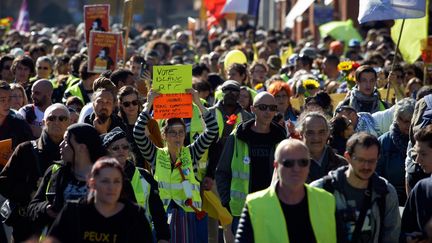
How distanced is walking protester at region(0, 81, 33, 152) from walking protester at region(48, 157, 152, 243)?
3.90 metres

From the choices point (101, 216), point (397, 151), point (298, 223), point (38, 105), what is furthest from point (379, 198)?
point (38, 105)

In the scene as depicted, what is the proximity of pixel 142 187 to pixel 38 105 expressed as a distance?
3.80 meters

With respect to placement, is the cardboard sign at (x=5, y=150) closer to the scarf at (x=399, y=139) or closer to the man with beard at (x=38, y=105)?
the man with beard at (x=38, y=105)

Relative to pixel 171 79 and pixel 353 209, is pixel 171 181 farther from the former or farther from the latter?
pixel 353 209

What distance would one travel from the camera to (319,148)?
852 centimetres

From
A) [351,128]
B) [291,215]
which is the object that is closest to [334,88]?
[351,128]

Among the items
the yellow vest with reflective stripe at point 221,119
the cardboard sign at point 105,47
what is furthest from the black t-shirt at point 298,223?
the cardboard sign at point 105,47

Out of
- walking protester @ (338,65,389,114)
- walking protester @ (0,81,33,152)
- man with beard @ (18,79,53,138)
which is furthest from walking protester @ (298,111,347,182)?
walking protester @ (338,65,389,114)

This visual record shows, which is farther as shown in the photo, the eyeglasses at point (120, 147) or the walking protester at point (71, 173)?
the eyeglasses at point (120, 147)

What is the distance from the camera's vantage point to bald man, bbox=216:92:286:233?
10.1 metres

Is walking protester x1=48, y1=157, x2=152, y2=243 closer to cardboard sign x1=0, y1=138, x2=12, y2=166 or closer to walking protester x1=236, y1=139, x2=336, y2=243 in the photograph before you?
walking protester x1=236, y1=139, x2=336, y2=243

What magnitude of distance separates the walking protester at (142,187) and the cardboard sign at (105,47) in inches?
265

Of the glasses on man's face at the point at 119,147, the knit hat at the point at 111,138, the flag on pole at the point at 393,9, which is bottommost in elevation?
the glasses on man's face at the point at 119,147

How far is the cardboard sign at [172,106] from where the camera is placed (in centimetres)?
1091
